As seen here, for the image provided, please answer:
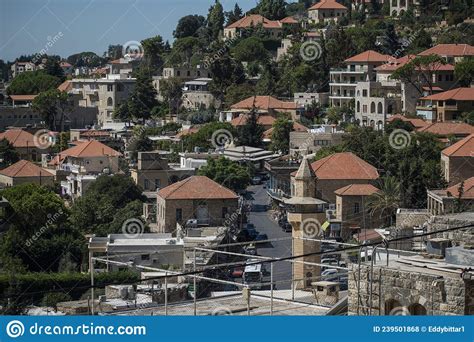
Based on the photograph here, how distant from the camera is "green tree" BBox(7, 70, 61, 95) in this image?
219 ft

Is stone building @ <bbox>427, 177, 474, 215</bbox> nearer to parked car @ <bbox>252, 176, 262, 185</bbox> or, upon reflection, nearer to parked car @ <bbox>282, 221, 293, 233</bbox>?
parked car @ <bbox>282, 221, 293, 233</bbox>

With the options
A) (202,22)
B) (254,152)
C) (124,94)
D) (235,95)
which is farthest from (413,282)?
(202,22)

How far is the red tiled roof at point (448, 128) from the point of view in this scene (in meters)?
41.7

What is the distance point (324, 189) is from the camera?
3425cm

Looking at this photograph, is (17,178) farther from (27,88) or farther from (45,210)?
(27,88)

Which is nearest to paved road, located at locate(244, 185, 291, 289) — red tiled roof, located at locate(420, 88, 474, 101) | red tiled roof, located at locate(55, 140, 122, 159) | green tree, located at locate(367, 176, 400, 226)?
green tree, located at locate(367, 176, 400, 226)

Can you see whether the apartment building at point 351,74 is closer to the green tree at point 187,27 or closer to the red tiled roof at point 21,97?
the red tiled roof at point 21,97

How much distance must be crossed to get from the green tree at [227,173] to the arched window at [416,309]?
28.8 metres

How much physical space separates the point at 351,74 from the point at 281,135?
941 centimetres

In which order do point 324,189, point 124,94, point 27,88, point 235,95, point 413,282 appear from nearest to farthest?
point 413,282
point 324,189
point 235,95
point 124,94
point 27,88

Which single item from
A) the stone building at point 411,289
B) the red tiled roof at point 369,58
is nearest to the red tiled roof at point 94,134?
the red tiled roof at point 369,58

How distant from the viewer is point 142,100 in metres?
58.9

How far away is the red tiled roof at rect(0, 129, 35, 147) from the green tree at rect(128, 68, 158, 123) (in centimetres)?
772

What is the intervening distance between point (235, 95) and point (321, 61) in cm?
351
